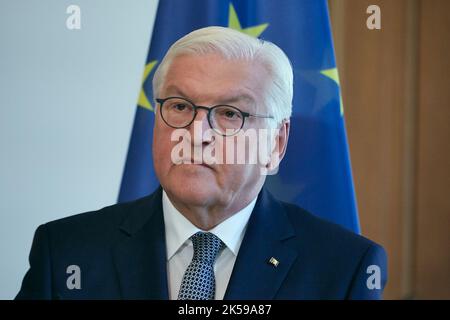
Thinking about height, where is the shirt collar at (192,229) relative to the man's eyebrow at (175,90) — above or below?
below

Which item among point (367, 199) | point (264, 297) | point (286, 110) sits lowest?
point (264, 297)

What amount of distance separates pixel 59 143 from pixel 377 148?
91 cm

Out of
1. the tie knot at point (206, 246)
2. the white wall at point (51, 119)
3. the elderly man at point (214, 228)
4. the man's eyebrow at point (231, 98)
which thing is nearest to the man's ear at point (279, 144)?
the elderly man at point (214, 228)

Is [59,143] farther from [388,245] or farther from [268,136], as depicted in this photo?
[388,245]

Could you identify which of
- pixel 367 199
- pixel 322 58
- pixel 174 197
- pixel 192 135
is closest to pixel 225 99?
pixel 192 135

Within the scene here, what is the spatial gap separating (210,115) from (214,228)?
27 cm

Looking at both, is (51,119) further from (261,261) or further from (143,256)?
(261,261)

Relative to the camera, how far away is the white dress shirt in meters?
1.44

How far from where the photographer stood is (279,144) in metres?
1.57

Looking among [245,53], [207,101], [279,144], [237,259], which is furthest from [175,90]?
[237,259]

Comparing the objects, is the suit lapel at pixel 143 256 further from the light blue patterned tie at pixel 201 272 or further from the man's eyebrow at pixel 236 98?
the man's eyebrow at pixel 236 98

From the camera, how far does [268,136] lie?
151 centimetres

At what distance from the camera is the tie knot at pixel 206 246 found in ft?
4.69

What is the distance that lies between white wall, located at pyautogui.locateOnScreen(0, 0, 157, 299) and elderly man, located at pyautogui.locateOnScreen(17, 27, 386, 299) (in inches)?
7.2
